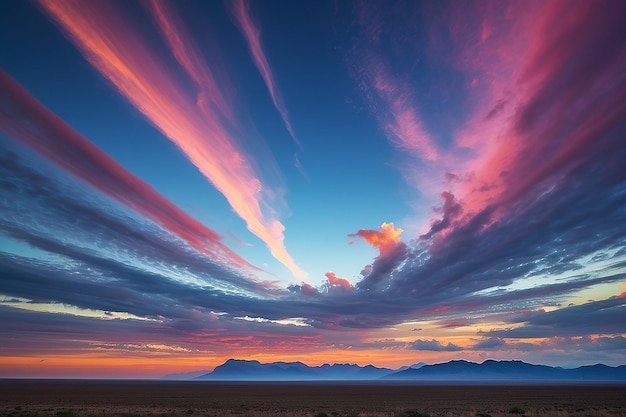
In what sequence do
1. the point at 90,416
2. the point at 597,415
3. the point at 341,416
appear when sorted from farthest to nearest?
the point at 341,416, the point at 90,416, the point at 597,415

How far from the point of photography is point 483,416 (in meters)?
27.1

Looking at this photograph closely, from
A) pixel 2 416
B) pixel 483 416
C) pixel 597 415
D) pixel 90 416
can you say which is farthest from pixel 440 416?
pixel 2 416

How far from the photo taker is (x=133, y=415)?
1186 inches

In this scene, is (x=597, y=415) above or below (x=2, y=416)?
above

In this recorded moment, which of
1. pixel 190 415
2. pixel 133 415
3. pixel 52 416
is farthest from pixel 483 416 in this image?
pixel 52 416

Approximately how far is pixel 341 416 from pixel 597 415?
18287 mm

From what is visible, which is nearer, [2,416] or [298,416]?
[2,416]

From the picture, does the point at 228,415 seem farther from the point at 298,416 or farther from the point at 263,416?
the point at 298,416

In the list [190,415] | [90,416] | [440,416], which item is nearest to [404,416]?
[440,416]

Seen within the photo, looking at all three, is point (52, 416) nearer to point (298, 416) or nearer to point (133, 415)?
point (133, 415)

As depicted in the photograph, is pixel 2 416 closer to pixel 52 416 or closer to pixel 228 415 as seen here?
pixel 52 416


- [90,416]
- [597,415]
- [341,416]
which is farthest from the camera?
[341,416]

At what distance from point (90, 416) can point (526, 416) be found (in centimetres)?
3216

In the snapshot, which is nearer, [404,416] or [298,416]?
[404,416]
